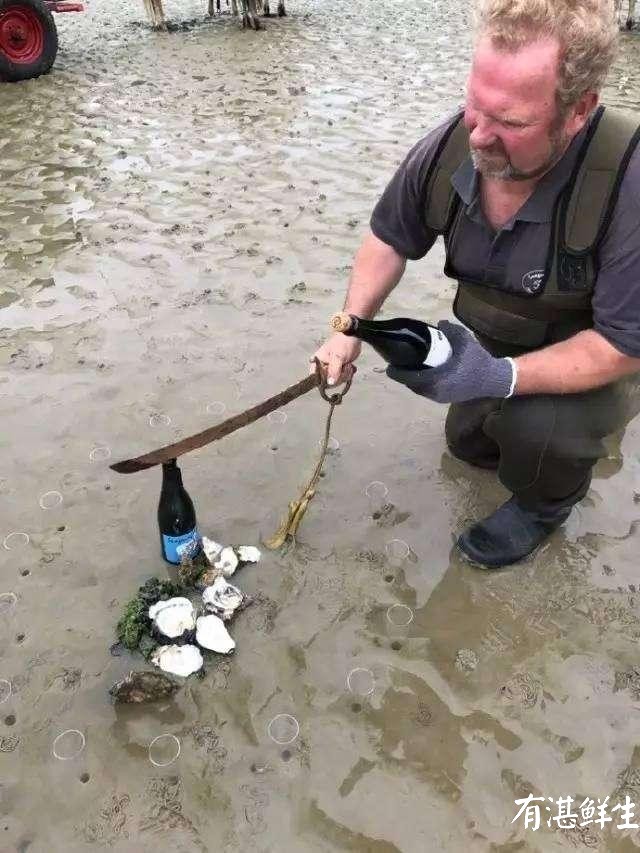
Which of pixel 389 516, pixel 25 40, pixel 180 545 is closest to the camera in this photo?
pixel 180 545

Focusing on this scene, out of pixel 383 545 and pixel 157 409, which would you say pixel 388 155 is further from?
pixel 383 545

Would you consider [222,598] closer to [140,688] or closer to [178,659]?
[178,659]

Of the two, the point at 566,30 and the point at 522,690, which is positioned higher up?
the point at 566,30

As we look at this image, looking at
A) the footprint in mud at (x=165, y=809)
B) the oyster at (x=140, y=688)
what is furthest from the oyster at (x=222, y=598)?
the footprint in mud at (x=165, y=809)

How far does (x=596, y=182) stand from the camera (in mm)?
2404

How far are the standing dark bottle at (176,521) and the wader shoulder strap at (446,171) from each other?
64.0 inches

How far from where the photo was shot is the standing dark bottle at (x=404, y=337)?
245cm

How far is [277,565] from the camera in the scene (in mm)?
3203

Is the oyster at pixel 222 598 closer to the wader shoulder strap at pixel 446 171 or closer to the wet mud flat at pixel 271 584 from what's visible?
the wet mud flat at pixel 271 584

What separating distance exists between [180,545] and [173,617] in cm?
38

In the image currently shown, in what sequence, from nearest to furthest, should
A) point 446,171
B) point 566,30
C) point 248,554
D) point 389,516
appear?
point 566,30 → point 446,171 → point 248,554 → point 389,516

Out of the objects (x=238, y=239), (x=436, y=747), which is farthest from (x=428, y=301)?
(x=436, y=747)

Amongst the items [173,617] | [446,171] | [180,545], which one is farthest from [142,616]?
[446,171]

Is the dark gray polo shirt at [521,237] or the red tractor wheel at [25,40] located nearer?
the dark gray polo shirt at [521,237]
